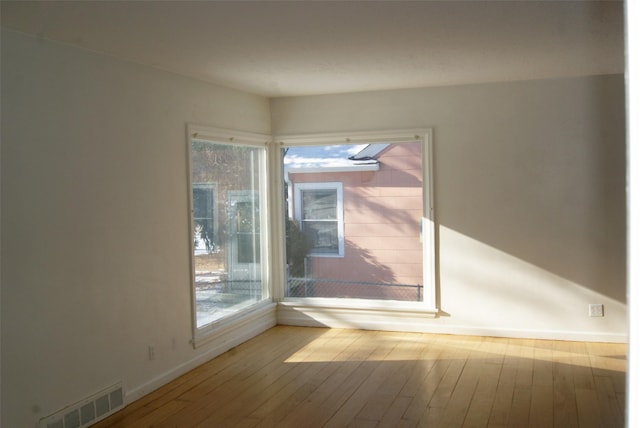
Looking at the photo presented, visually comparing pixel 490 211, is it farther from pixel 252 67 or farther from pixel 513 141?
pixel 252 67

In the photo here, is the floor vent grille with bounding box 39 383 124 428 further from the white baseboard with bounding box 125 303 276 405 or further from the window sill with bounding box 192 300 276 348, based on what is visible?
the window sill with bounding box 192 300 276 348

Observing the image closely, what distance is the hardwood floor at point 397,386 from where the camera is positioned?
3.78 m

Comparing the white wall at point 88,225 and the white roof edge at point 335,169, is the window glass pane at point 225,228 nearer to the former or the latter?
the white wall at point 88,225

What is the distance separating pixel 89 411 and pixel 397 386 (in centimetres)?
217

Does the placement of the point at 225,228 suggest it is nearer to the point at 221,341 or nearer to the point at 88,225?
the point at 221,341

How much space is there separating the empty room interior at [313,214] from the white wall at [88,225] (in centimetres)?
2

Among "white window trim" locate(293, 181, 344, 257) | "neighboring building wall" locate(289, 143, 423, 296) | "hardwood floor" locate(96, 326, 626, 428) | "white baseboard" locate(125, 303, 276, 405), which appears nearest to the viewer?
"hardwood floor" locate(96, 326, 626, 428)

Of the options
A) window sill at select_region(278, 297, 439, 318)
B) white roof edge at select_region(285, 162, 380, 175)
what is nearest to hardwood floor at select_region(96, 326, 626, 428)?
window sill at select_region(278, 297, 439, 318)

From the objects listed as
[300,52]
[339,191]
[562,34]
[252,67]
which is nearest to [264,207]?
[339,191]

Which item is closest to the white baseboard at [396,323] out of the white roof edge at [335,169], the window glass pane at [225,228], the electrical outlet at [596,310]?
the electrical outlet at [596,310]

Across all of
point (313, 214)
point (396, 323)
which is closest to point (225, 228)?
point (313, 214)

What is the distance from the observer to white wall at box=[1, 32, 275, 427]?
3.29 metres

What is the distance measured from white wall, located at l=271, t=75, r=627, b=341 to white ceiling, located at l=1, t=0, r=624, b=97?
0.42 m

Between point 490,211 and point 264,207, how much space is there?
238 centimetres
